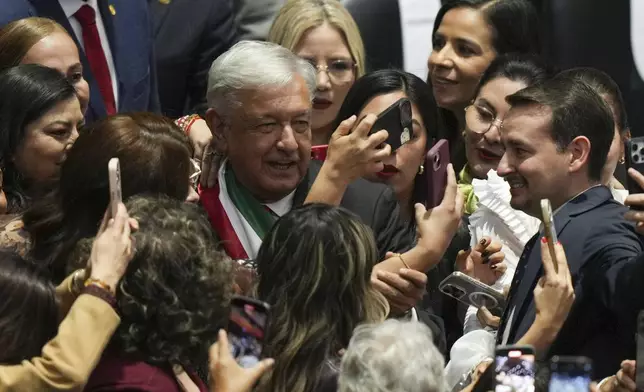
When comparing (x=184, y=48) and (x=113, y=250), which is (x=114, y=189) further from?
(x=184, y=48)

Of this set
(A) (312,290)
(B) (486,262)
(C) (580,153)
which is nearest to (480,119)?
(B) (486,262)

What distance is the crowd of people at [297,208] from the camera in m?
4.06

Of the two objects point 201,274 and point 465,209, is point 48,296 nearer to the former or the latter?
point 201,274

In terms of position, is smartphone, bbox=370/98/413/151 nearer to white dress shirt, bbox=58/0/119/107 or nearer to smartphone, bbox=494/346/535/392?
white dress shirt, bbox=58/0/119/107

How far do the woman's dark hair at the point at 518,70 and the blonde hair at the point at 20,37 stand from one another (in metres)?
1.78

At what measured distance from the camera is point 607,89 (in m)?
6.03

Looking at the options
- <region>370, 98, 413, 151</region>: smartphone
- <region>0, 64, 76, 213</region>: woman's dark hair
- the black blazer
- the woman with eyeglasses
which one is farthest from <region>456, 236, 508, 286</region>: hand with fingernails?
<region>0, 64, 76, 213</region>: woman's dark hair

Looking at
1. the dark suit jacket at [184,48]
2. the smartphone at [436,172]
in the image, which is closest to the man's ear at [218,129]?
the smartphone at [436,172]

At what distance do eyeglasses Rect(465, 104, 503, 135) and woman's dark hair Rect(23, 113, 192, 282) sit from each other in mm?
1875

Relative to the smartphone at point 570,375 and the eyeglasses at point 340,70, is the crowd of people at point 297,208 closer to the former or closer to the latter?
the eyeglasses at point 340,70

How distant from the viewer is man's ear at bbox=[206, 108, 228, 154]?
549cm

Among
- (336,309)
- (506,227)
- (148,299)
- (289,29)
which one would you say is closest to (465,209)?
(506,227)

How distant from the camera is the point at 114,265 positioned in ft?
13.3

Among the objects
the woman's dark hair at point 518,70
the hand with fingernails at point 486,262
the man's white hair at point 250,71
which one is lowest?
the hand with fingernails at point 486,262
